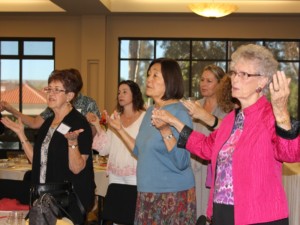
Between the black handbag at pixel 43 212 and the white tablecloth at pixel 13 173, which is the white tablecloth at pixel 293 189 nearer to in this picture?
the black handbag at pixel 43 212

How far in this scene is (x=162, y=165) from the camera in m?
2.79

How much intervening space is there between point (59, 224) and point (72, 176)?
1.90 feet

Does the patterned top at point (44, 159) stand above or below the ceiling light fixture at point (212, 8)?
below

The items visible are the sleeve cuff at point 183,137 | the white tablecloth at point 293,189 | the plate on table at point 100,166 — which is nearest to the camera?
the sleeve cuff at point 183,137

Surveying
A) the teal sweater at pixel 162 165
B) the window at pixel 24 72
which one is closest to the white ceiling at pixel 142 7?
the window at pixel 24 72

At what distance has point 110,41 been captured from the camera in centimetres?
1152

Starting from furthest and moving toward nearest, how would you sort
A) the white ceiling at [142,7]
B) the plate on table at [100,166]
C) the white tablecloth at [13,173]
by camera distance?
the white ceiling at [142,7], the plate on table at [100,166], the white tablecloth at [13,173]

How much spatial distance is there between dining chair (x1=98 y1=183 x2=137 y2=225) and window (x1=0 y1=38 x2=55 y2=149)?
8308 mm

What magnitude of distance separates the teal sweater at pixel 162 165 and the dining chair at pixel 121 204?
0.79m

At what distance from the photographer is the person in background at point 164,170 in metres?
2.79

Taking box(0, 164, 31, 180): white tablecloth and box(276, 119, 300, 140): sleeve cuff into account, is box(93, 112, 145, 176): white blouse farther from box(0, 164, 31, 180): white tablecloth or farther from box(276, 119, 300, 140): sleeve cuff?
box(276, 119, 300, 140): sleeve cuff

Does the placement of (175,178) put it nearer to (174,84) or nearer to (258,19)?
(174,84)

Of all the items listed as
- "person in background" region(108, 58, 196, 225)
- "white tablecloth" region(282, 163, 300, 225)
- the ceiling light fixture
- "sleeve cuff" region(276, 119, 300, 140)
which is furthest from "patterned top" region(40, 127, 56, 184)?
the ceiling light fixture

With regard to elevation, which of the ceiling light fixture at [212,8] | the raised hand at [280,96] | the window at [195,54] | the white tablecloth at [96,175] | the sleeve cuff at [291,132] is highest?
the ceiling light fixture at [212,8]
